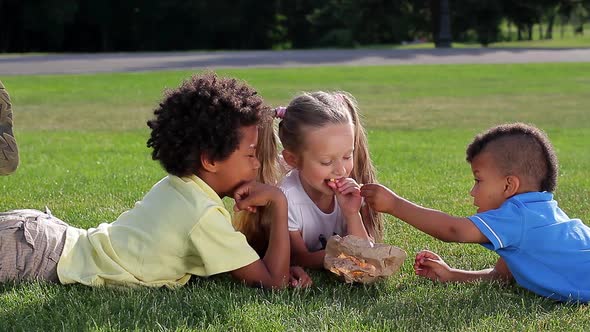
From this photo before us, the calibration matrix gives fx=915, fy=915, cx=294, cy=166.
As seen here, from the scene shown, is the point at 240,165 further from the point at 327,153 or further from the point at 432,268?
the point at 432,268

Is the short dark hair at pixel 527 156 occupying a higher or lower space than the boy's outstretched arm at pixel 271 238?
higher

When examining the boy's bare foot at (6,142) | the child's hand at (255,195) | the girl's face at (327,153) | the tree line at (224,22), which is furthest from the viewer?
the tree line at (224,22)

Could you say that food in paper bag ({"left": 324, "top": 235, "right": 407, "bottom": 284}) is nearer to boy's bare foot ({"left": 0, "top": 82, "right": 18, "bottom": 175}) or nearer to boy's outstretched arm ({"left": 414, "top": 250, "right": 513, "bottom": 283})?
boy's outstretched arm ({"left": 414, "top": 250, "right": 513, "bottom": 283})

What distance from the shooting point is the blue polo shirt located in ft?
12.9

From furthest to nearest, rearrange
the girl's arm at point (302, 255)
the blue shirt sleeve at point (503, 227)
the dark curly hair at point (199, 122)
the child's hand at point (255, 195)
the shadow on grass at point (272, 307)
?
the girl's arm at point (302, 255), the child's hand at point (255, 195), the dark curly hair at point (199, 122), the blue shirt sleeve at point (503, 227), the shadow on grass at point (272, 307)

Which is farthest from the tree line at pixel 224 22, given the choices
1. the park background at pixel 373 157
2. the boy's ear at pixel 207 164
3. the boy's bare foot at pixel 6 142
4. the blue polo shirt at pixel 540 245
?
the boy's ear at pixel 207 164

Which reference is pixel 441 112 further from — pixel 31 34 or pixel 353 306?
pixel 31 34

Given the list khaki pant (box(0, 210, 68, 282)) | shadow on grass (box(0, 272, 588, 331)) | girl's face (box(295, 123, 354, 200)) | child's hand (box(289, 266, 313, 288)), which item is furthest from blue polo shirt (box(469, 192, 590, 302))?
khaki pant (box(0, 210, 68, 282))

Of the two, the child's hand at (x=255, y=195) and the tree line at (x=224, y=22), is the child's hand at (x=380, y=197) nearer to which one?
the child's hand at (x=255, y=195)

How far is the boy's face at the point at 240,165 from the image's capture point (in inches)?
162

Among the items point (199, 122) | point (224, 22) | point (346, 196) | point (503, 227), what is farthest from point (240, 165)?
point (224, 22)

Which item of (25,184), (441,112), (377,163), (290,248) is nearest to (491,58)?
(441,112)

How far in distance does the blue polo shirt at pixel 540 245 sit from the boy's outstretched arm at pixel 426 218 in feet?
0.18

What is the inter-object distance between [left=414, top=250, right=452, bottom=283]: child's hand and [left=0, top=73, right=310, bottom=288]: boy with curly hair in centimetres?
58
